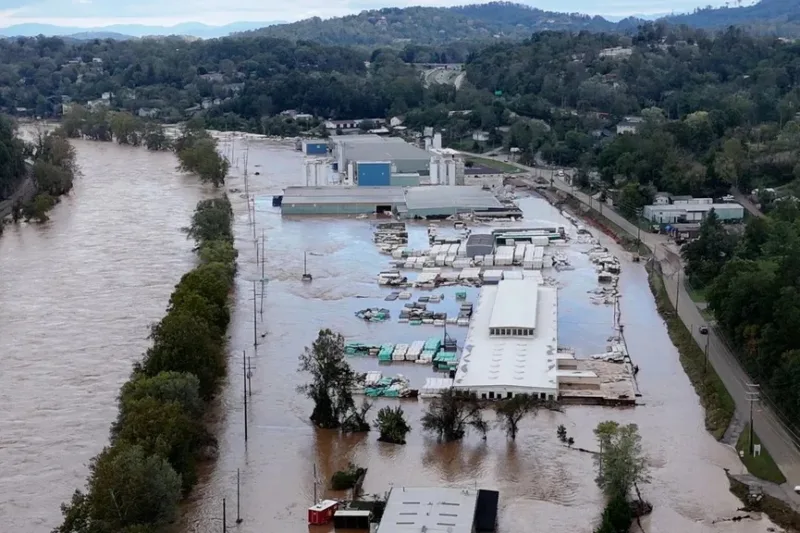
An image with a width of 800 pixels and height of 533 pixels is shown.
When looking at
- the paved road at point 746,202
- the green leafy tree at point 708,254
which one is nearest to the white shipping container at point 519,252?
the green leafy tree at point 708,254

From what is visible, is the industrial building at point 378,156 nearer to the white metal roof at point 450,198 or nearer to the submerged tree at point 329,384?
the white metal roof at point 450,198

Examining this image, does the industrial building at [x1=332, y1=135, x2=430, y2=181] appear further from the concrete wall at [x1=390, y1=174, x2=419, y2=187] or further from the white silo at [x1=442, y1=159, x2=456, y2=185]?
the white silo at [x1=442, y1=159, x2=456, y2=185]

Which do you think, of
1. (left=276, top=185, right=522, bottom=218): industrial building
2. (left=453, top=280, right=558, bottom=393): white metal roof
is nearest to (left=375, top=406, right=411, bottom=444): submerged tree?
(left=453, top=280, right=558, bottom=393): white metal roof

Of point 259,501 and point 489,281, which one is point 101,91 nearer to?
point 489,281

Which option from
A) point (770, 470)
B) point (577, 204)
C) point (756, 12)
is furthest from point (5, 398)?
point (756, 12)

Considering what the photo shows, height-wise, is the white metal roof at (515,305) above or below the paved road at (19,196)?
above
